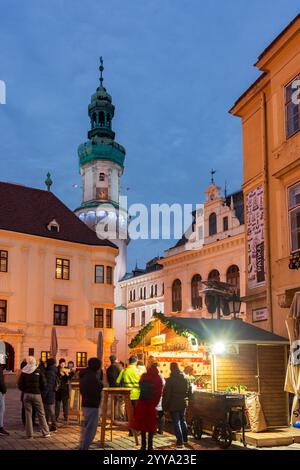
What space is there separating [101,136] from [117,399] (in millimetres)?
59232

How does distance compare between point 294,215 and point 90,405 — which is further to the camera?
point 294,215

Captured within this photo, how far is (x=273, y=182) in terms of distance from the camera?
18688 millimetres

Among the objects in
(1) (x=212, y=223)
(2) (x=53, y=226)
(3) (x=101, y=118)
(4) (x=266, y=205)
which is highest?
(3) (x=101, y=118)

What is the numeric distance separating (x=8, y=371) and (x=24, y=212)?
11637mm

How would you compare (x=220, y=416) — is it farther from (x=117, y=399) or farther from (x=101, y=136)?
(x=101, y=136)

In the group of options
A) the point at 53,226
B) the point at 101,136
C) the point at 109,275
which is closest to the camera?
the point at 53,226

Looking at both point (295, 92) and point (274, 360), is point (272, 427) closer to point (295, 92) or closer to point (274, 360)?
point (274, 360)

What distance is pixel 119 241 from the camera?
7125 cm

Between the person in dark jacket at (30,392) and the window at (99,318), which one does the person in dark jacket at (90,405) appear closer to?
the person in dark jacket at (30,392)

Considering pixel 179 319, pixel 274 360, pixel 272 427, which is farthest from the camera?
pixel 179 319

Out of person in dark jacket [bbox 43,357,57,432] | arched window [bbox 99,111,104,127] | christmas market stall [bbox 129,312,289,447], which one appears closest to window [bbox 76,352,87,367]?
christmas market stall [bbox 129,312,289,447]

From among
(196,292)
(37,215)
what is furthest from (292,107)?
(196,292)

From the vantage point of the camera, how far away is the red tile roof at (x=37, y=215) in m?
43.5
